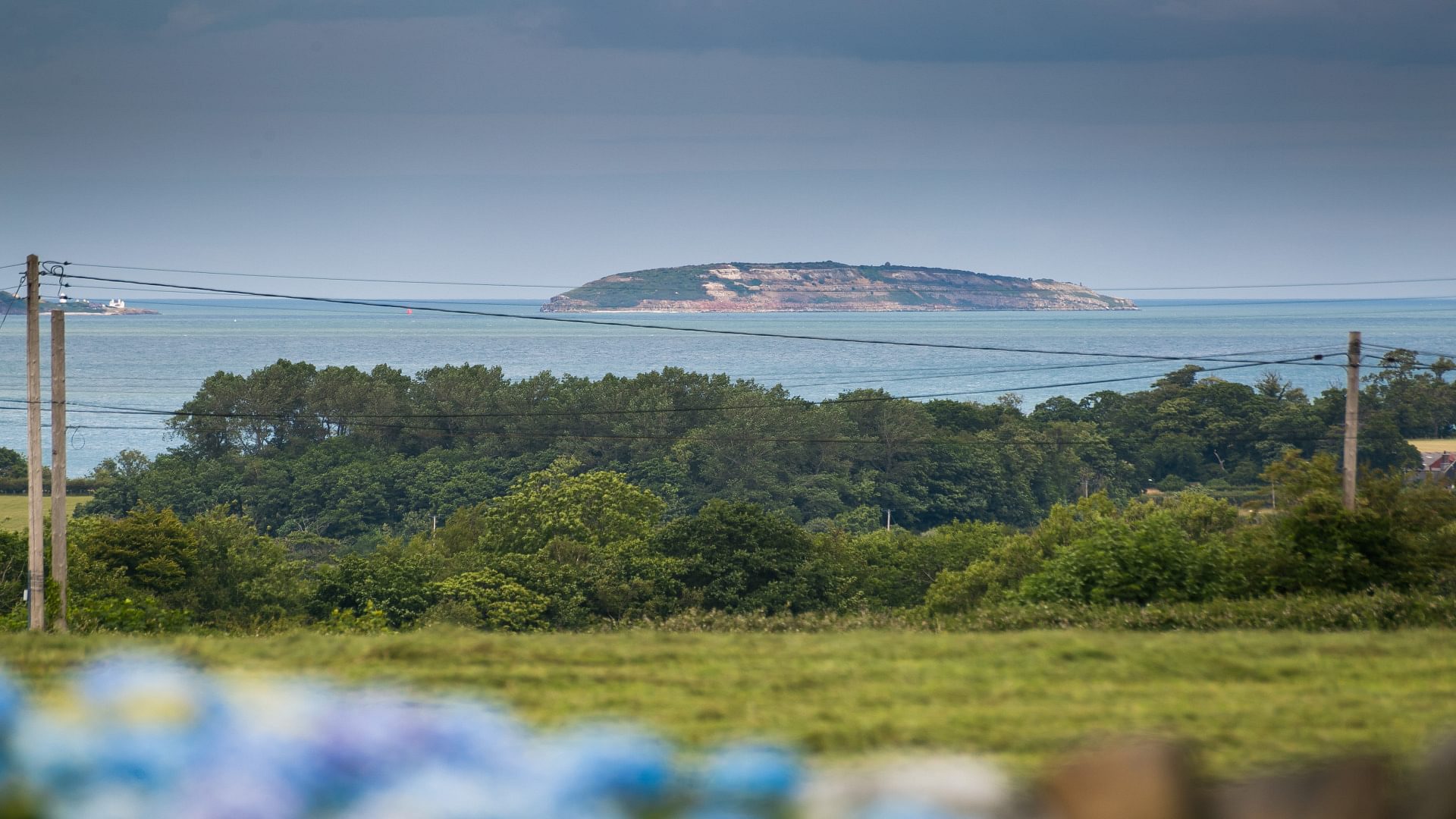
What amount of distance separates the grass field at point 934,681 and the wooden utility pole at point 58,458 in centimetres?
1250

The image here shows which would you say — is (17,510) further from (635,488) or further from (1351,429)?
(1351,429)

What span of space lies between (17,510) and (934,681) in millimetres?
77722

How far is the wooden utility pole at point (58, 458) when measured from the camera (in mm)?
18359

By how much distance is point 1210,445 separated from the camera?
89.8m

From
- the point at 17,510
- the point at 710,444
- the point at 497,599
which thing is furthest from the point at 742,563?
the point at 17,510

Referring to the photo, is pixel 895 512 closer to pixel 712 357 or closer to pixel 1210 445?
pixel 1210 445

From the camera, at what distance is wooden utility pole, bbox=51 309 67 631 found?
1836cm

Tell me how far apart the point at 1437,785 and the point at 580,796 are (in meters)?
1.80

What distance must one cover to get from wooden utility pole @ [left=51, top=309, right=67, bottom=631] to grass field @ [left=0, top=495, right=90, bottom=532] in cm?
4232

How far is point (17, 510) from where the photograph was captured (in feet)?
235

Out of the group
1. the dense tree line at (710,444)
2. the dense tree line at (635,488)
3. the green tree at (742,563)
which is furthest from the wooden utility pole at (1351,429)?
the dense tree line at (710,444)

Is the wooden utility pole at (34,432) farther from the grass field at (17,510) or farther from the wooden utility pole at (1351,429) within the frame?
the grass field at (17,510)

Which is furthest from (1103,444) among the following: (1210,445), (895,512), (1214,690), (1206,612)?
(1214,690)

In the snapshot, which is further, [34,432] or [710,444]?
[710,444]
